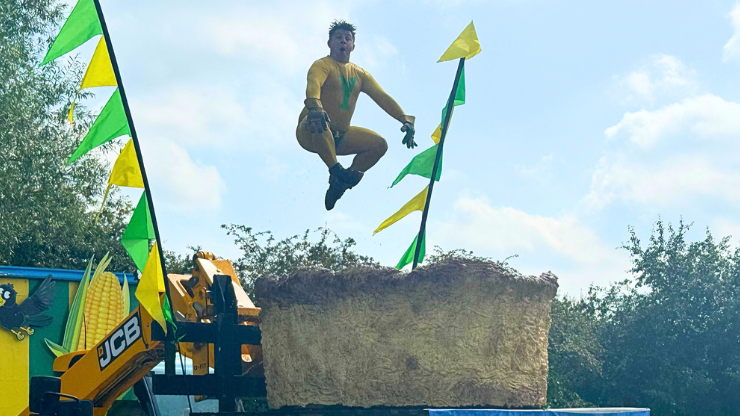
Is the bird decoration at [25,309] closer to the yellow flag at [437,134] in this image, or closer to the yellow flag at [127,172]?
the yellow flag at [127,172]

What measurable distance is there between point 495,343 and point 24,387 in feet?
39.7

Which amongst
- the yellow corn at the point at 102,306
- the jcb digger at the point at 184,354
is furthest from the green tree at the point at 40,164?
the jcb digger at the point at 184,354

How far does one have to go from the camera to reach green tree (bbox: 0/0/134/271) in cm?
1786

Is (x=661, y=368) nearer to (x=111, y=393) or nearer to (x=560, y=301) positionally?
(x=560, y=301)

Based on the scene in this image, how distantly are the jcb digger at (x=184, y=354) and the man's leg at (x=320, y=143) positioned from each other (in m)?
1.13

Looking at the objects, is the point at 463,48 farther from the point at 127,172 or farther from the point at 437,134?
the point at 127,172

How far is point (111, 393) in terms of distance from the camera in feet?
23.6

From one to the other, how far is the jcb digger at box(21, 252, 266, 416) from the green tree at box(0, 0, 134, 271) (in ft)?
36.0

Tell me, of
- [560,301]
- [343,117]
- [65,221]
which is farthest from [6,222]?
[560,301]

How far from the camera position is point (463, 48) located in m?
6.41

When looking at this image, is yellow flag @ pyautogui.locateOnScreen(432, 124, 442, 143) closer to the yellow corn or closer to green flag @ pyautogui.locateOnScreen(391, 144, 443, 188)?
green flag @ pyautogui.locateOnScreen(391, 144, 443, 188)

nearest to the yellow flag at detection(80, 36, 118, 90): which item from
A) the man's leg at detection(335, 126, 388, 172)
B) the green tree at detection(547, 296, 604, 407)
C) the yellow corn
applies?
the man's leg at detection(335, 126, 388, 172)

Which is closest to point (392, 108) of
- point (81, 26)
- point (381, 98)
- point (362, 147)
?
point (381, 98)

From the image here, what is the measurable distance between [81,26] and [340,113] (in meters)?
2.24
